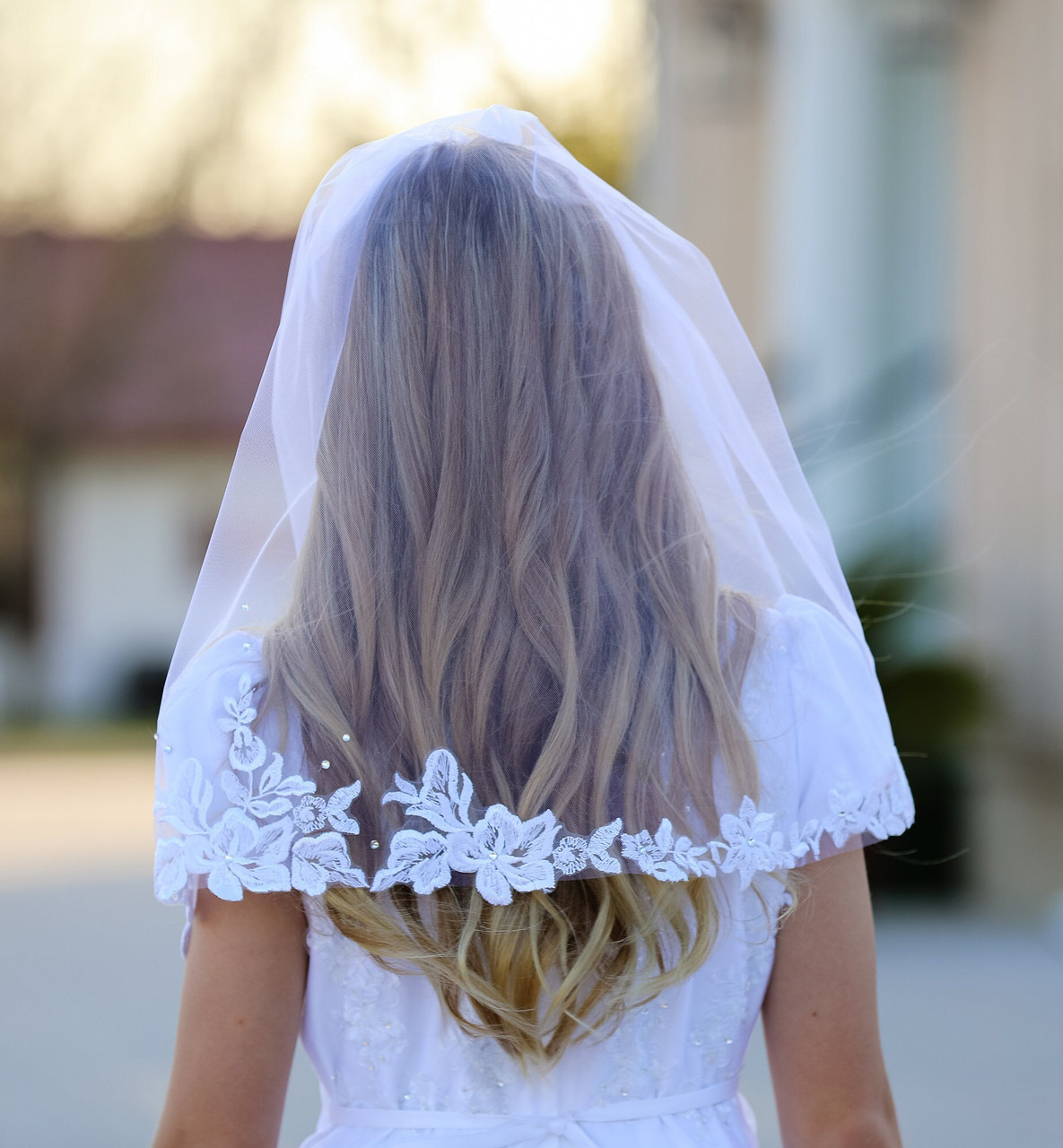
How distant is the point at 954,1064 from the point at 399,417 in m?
3.99

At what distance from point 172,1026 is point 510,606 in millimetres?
4480

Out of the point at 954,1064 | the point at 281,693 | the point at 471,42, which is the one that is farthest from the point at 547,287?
the point at 471,42

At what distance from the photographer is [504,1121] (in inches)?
58.8

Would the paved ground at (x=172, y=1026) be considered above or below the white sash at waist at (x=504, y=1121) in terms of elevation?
below

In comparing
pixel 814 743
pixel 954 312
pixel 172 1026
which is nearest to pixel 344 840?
pixel 814 743

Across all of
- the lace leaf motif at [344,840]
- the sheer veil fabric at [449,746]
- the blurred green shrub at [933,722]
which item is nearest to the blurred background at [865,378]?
the blurred green shrub at [933,722]

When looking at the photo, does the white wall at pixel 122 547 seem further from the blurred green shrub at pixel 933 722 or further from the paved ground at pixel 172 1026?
the blurred green shrub at pixel 933 722

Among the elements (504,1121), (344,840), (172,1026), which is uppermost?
(344,840)

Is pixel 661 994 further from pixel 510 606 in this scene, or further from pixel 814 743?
pixel 510 606

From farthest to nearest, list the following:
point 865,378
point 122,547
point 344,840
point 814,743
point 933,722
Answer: point 122,547 → point 865,378 → point 933,722 → point 814,743 → point 344,840

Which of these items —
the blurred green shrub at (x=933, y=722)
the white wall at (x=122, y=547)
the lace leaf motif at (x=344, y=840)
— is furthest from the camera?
the white wall at (x=122, y=547)

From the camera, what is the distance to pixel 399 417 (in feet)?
4.62

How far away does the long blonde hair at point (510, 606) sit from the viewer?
1.38 m

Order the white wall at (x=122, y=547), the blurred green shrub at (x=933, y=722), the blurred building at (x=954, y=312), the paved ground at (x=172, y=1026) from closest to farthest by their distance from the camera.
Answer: the paved ground at (x=172, y=1026) < the blurred green shrub at (x=933, y=722) < the blurred building at (x=954, y=312) < the white wall at (x=122, y=547)
